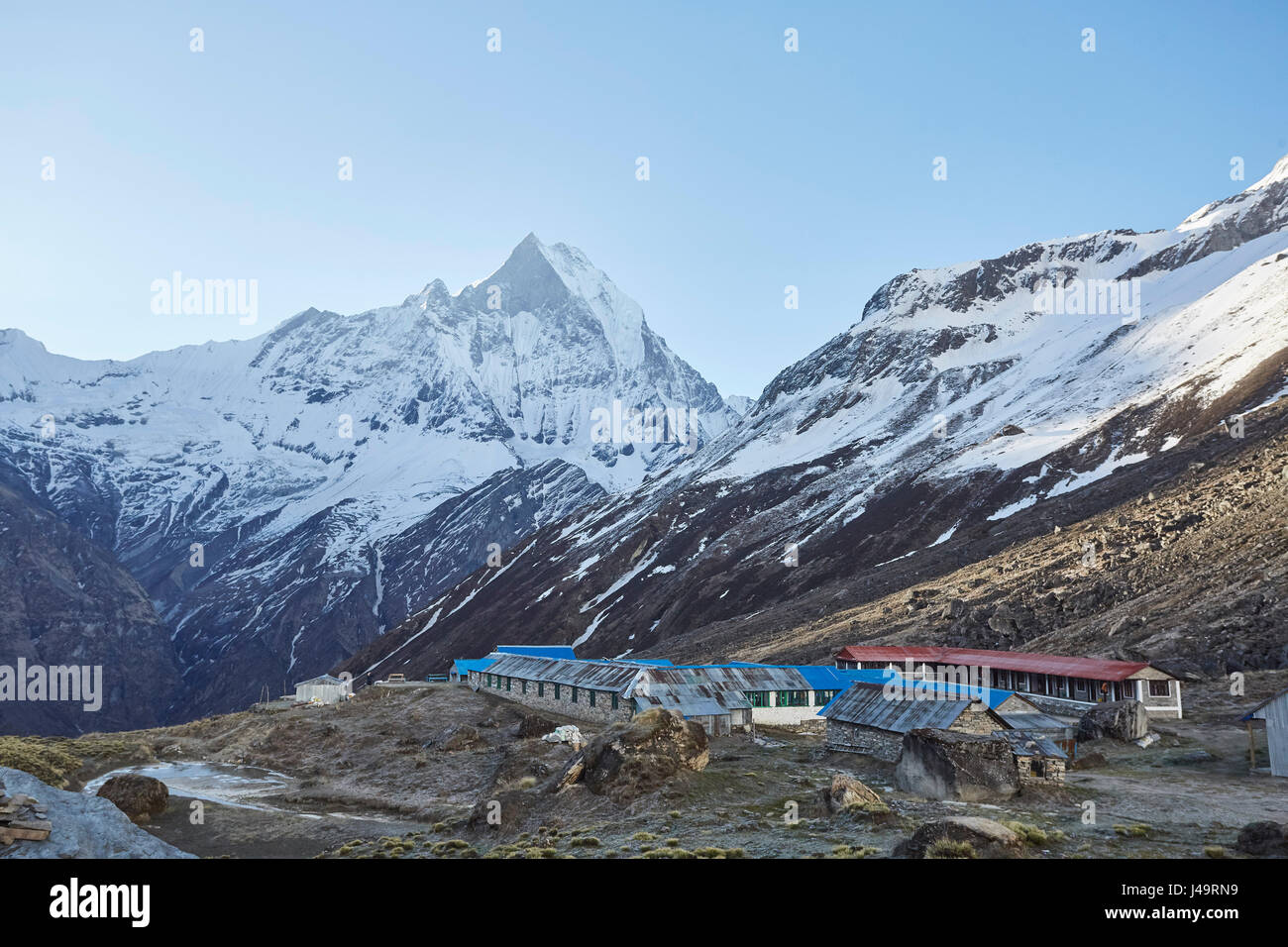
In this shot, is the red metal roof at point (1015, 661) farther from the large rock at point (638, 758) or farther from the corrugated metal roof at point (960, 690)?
the large rock at point (638, 758)

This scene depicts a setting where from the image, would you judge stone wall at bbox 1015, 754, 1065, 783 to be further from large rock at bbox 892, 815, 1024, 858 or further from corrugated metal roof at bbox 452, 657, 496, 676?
corrugated metal roof at bbox 452, 657, 496, 676

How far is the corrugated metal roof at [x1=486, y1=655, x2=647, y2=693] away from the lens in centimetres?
5594

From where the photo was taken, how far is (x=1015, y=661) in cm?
5316

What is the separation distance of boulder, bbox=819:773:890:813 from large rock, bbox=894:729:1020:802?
257cm

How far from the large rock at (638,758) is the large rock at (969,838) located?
13.0 m

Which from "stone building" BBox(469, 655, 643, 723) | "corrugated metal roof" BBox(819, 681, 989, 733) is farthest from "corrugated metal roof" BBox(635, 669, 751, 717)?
"corrugated metal roof" BBox(819, 681, 989, 733)

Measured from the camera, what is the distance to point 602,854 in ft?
75.3

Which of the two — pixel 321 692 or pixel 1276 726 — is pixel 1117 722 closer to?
pixel 1276 726

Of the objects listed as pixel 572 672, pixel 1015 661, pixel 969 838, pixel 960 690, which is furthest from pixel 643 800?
pixel 572 672

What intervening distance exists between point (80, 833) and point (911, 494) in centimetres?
11628

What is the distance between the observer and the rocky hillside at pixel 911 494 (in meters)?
96.1
